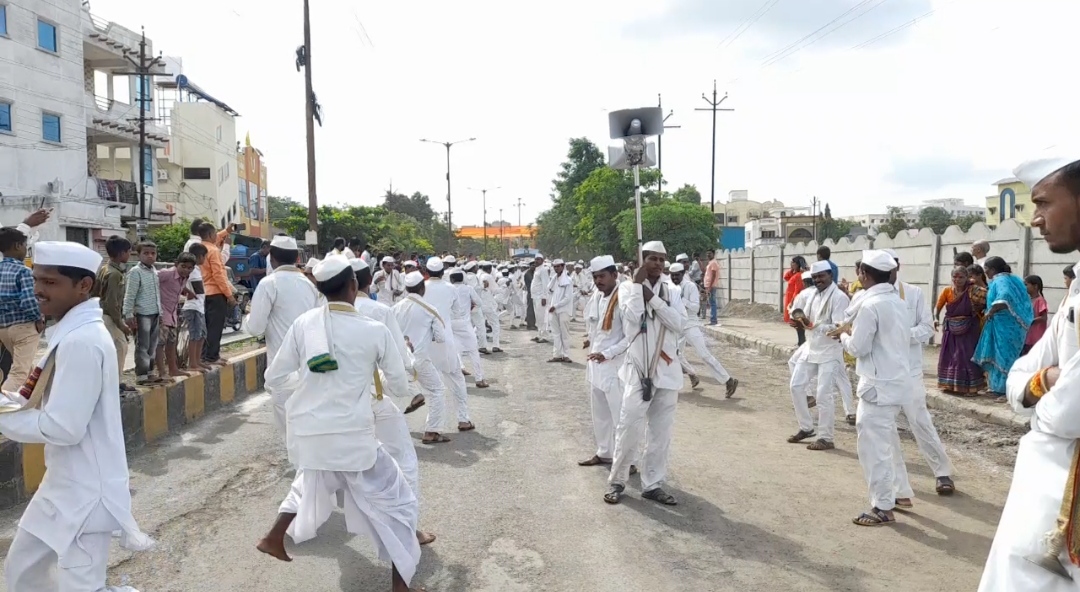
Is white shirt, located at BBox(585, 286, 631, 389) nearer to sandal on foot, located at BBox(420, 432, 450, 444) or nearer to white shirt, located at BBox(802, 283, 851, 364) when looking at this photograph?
sandal on foot, located at BBox(420, 432, 450, 444)

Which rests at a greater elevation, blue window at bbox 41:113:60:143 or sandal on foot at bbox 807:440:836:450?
blue window at bbox 41:113:60:143

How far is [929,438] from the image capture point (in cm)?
620

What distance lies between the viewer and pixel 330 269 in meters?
4.21

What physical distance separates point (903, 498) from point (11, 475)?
6523 millimetres

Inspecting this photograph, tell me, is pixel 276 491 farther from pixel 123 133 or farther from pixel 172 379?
pixel 123 133

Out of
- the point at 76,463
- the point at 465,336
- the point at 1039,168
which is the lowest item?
the point at 465,336

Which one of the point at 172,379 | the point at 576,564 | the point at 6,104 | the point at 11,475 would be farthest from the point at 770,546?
the point at 6,104

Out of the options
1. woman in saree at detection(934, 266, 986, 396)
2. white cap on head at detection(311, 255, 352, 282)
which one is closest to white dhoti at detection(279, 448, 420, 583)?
white cap on head at detection(311, 255, 352, 282)

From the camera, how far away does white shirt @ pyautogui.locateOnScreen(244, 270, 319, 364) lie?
6.28 metres

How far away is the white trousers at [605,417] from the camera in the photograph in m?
6.83

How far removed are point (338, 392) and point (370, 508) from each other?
630 mm

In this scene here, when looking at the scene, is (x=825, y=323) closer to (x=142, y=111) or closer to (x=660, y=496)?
(x=660, y=496)

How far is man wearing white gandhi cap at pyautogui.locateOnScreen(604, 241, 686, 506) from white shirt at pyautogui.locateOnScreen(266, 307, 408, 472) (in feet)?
7.64

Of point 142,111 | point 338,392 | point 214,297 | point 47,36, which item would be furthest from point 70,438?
point 142,111
